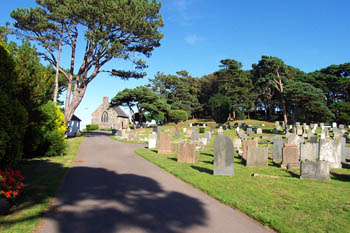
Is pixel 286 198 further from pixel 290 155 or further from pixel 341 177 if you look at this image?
pixel 290 155

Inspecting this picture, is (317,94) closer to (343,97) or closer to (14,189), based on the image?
(343,97)

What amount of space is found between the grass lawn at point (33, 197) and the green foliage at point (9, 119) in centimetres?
105

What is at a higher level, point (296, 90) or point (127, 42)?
point (127, 42)

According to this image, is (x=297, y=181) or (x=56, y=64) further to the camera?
Answer: (x=56, y=64)

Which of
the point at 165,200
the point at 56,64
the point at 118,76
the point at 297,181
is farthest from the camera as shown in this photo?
the point at 118,76

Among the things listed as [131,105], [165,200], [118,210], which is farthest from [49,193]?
[131,105]

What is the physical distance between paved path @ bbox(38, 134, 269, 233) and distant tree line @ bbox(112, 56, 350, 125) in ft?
103

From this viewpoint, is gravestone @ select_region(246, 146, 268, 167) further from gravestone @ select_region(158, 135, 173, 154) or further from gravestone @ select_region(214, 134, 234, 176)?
gravestone @ select_region(158, 135, 173, 154)

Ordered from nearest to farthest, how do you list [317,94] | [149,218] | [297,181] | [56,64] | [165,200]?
[149,218] → [165,200] → [297,181] → [56,64] → [317,94]

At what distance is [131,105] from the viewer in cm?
4769

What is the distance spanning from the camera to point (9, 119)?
19.5 feet

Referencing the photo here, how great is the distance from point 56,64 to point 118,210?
81.1 ft

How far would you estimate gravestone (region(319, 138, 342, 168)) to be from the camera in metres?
11.9

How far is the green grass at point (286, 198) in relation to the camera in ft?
16.1
